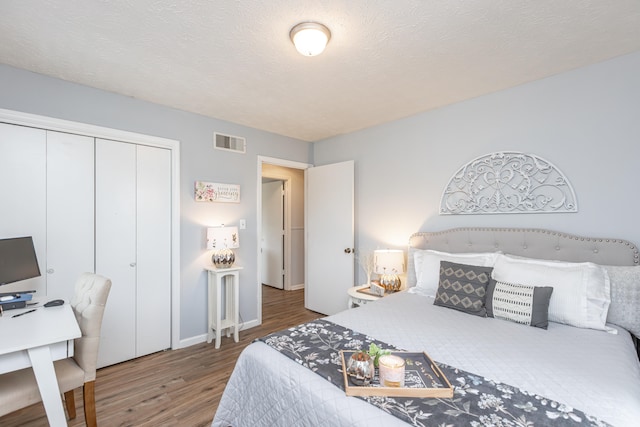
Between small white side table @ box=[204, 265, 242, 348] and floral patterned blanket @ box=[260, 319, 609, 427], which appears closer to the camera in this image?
floral patterned blanket @ box=[260, 319, 609, 427]

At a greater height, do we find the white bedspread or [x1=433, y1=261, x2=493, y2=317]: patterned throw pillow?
[x1=433, y1=261, x2=493, y2=317]: patterned throw pillow

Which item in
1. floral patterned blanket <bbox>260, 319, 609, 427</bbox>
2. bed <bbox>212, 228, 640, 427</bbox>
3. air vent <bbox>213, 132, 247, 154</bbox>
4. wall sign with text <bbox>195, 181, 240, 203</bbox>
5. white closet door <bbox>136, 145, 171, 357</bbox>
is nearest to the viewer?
floral patterned blanket <bbox>260, 319, 609, 427</bbox>

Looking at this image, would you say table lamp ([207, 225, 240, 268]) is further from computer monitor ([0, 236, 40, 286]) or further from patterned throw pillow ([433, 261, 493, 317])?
patterned throw pillow ([433, 261, 493, 317])

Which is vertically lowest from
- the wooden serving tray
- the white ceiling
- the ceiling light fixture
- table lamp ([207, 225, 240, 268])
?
the wooden serving tray

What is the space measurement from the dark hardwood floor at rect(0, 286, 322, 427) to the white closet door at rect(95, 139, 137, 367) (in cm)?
23

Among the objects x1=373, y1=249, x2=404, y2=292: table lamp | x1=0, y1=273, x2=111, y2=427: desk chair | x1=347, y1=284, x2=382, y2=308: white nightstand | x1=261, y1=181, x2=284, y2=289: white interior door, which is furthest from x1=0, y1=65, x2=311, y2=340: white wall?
x1=261, y1=181, x2=284, y2=289: white interior door

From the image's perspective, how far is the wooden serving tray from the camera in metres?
1.13

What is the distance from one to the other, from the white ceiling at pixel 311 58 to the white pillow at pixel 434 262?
4.82 ft

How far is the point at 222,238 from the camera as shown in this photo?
124 inches

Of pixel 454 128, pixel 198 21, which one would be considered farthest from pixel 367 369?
pixel 454 128

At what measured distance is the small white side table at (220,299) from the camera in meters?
3.10

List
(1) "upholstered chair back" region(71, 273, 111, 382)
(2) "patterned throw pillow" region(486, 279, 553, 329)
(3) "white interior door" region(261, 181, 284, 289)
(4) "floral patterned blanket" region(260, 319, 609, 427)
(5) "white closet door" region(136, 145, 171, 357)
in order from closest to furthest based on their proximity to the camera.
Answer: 1. (4) "floral patterned blanket" region(260, 319, 609, 427)
2. (1) "upholstered chair back" region(71, 273, 111, 382)
3. (2) "patterned throw pillow" region(486, 279, 553, 329)
4. (5) "white closet door" region(136, 145, 171, 357)
5. (3) "white interior door" region(261, 181, 284, 289)

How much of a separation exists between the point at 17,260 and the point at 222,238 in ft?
5.04

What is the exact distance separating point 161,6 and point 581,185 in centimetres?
308
